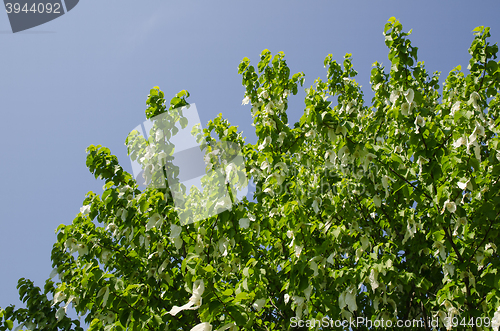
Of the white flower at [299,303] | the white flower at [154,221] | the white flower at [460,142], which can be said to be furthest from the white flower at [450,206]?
the white flower at [154,221]

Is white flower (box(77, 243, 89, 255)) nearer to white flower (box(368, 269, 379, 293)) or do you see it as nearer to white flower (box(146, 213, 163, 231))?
white flower (box(146, 213, 163, 231))

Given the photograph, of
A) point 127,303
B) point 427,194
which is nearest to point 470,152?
point 427,194

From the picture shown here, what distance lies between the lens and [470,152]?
2295 mm

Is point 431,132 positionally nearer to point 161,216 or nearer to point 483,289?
point 483,289

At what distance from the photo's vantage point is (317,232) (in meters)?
3.03

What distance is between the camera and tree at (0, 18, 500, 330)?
90.8 inches

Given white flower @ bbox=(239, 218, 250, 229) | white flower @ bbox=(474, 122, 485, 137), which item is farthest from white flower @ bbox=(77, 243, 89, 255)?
white flower @ bbox=(474, 122, 485, 137)

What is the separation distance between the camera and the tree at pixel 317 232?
2307 millimetres

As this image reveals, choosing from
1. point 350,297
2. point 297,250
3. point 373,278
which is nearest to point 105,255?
point 297,250

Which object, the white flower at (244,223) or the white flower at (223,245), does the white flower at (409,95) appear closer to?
the white flower at (244,223)

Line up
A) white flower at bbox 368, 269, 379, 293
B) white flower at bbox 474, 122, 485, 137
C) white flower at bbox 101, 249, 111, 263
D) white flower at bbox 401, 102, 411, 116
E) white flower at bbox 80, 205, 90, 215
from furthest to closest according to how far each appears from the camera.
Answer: white flower at bbox 80, 205, 90, 215 < white flower at bbox 101, 249, 111, 263 < white flower at bbox 401, 102, 411, 116 < white flower at bbox 368, 269, 379, 293 < white flower at bbox 474, 122, 485, 137

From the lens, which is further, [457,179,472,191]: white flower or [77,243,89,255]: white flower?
[77,243,89,255]: white flower

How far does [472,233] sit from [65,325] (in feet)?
15.8

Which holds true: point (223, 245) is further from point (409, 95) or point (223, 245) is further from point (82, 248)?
point (409, 95)
